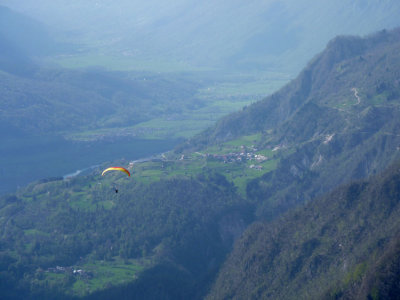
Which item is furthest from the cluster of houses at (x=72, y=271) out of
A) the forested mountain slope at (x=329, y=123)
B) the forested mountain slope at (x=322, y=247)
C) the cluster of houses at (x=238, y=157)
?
the cluster of houses at (x=238, y=157)

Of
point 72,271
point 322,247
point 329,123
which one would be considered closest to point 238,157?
point 329,123

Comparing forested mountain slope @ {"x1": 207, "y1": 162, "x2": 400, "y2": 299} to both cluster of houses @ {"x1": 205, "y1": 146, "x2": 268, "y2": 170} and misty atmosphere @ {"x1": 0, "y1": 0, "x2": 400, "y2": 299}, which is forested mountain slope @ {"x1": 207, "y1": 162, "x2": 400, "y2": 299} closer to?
misty atmosphere @ {"x1": 0, "y1": 0, "x2": 400, "y2": 299}

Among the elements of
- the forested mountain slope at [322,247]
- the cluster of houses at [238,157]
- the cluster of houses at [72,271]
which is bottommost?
the forested mountain slope at [322,247]

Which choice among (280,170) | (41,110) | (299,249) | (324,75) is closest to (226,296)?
(299,249)

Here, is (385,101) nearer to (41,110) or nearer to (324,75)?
(324,75)

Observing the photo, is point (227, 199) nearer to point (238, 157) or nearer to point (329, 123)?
point (238, 157)

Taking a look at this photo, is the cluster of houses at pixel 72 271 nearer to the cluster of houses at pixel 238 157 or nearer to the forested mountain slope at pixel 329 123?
the forested mountain slope at pixel 329 123

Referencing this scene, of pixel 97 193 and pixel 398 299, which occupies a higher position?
pixel 97 193

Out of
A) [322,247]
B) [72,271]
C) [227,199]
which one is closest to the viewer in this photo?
[322,247]
